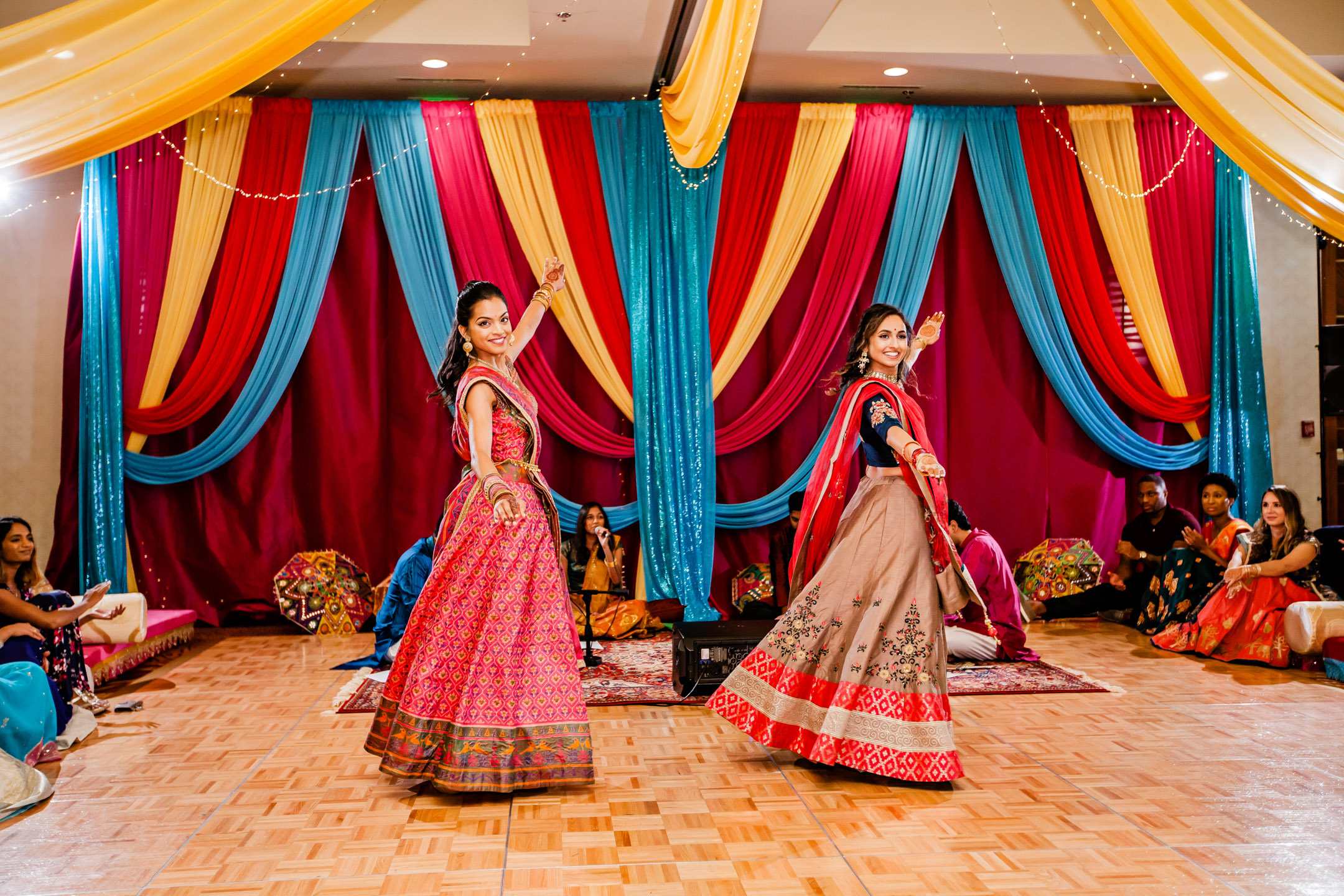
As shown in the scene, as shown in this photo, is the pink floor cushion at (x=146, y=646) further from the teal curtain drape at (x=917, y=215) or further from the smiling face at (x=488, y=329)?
the teal curtain drape at (x=917, y=215)

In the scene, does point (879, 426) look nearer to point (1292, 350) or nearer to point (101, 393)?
point (101, 393)

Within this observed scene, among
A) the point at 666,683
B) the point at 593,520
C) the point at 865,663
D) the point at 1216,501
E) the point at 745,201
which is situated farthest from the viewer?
the point at 745,201

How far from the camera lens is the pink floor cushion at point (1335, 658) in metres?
5.11

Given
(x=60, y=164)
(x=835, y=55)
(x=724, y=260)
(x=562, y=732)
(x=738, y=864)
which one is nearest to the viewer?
(x=60, y=164)

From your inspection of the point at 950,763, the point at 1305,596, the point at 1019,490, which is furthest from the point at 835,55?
the point at 950,763

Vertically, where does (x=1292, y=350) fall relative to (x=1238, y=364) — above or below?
above

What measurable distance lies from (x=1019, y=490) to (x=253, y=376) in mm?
5101

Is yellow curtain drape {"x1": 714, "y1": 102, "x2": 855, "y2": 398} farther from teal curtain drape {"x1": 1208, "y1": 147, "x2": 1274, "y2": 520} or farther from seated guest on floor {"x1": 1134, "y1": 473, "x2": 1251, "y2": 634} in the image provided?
seated guest on floor {"x1": 1134, "y1": 473, "x2": 1251, "y2": 634}

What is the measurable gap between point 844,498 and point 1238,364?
4.86 meters

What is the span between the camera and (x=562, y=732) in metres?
3.43

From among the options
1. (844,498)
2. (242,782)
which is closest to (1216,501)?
(844,498)

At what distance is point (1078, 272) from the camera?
747 cm

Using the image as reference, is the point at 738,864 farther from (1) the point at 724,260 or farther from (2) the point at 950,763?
(1) the point at 724,260

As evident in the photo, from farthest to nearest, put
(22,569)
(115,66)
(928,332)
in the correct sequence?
(22,569) → (928,332) → (115,66)
